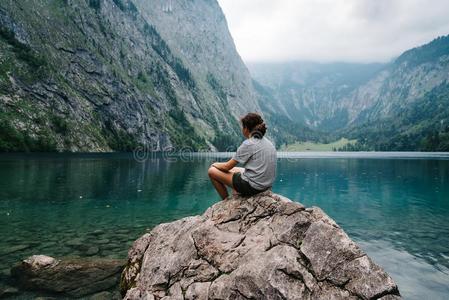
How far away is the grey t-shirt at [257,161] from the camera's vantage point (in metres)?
12.5

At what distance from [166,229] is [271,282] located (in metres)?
5.72

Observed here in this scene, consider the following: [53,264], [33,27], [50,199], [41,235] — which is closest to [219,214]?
[53,264]

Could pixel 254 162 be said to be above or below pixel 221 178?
above

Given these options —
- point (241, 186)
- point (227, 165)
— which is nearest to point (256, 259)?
point (241, 186)

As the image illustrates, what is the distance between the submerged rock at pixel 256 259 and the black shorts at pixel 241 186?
0.24m

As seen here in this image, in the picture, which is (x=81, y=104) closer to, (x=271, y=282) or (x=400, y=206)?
(x=400, y=206)

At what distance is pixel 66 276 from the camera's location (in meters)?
15.8

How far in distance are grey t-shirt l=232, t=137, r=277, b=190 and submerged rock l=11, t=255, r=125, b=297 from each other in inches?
322

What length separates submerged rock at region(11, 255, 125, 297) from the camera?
49.1 feet

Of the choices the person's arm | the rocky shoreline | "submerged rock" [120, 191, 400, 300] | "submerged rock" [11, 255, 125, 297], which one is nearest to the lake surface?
"submerged rock" [11, 255, 125, 297]

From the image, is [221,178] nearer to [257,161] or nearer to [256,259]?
[257,161]

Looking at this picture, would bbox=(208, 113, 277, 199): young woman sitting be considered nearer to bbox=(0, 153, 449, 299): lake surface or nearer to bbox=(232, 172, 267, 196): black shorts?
bbox=(232, 172, 267, 196): black shorts

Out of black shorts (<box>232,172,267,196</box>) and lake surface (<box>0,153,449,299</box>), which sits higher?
black shorts (<box>232,172,267,196</box>)

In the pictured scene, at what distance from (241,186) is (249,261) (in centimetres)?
314
